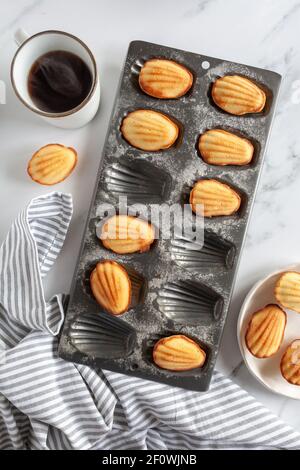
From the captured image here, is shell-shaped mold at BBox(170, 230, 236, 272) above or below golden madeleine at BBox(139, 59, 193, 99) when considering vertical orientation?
below

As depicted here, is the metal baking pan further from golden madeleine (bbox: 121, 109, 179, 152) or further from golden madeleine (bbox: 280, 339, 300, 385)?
golden madeleine (bbox: 280, 339, 300, 385)

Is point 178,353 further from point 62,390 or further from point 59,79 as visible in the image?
point 59,79

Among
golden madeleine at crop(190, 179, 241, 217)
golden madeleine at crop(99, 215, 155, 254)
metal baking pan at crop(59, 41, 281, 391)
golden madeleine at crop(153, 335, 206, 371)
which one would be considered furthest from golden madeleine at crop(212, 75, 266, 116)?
golden madeleine at crop(153, 335, 206, 371)

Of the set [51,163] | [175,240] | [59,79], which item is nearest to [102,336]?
[175,240]

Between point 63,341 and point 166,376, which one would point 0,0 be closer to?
point 63,341

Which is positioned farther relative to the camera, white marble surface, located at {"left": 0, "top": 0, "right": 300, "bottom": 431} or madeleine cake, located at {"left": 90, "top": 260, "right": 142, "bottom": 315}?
white marble surface, located at {"left": 0, "top": 0, "right": 300, "bottom": 431}

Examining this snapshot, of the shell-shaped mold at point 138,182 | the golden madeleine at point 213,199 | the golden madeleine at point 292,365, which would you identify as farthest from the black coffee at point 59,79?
the golden madeleine at point 292,365
